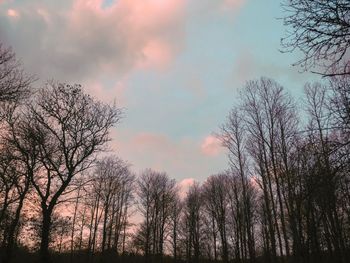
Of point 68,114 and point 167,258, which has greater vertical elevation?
point 68,114

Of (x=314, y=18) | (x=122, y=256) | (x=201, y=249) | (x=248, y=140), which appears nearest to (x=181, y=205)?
(x=201, y=249)

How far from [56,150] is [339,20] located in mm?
18528

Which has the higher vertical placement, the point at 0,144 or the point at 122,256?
the point at 0,144

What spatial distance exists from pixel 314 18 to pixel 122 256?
141 feet

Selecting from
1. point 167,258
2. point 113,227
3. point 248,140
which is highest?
point 248,140

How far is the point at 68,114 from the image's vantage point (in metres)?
21.7

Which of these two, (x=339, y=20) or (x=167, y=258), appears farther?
(x=167, y=258)

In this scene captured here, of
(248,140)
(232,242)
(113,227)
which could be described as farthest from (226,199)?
(248,140)

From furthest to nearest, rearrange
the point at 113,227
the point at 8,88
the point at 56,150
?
the point at 113,227 < the point at 56,150 < the point at 8,88

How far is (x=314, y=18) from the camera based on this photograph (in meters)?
6.35

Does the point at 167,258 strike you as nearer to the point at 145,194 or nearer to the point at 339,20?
the point at 145,194

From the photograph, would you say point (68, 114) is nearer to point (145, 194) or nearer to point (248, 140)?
point (248, 140)

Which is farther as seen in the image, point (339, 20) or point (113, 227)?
point (113, 227)

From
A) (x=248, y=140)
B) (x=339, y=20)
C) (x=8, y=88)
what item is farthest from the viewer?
(x=248, y=140)
